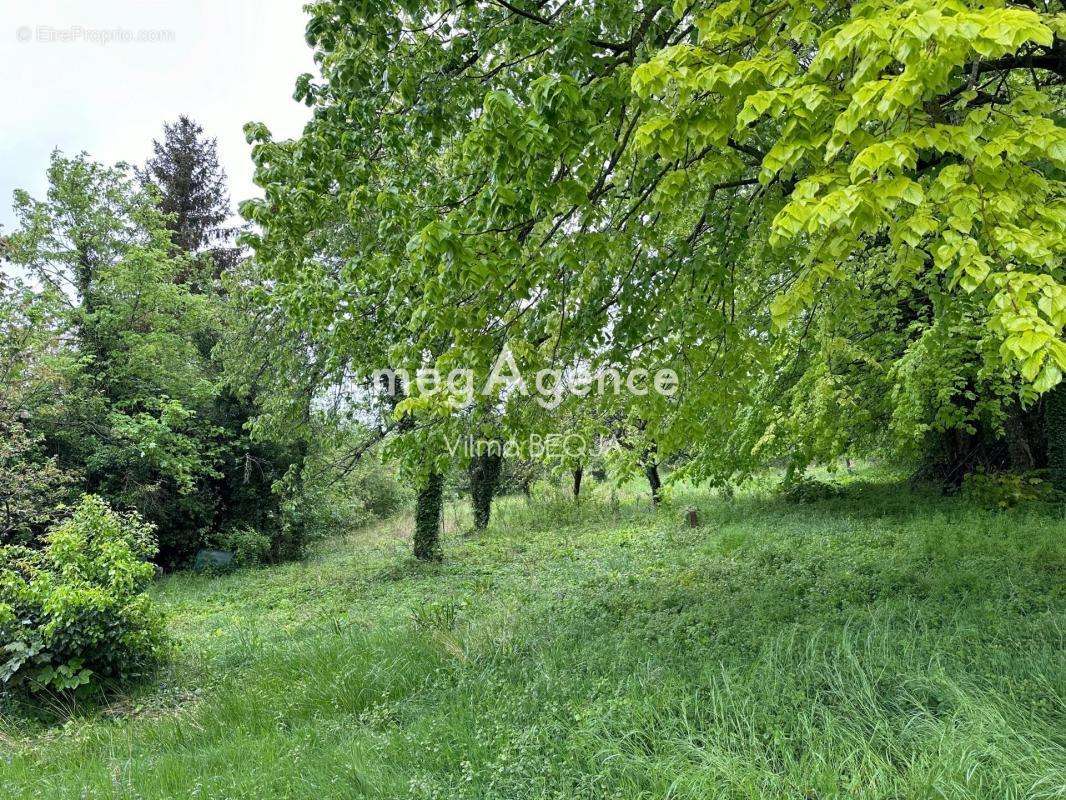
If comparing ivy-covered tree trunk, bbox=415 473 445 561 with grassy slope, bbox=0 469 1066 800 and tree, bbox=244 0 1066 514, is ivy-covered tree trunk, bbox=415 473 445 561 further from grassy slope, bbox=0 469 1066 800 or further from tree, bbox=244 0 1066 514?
tree, bbox=244 0 1066 514

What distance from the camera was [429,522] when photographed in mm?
11086

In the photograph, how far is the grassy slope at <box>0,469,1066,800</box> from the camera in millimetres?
2508

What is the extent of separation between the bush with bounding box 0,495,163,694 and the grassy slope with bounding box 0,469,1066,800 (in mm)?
501

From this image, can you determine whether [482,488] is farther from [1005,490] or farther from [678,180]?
[678,180]

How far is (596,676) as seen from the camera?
3627 millimetres

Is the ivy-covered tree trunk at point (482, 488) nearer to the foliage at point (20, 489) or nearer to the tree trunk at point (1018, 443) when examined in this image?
the foliage at point (20, 489)

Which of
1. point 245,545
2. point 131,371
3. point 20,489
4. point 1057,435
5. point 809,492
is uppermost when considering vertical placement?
point 131,371

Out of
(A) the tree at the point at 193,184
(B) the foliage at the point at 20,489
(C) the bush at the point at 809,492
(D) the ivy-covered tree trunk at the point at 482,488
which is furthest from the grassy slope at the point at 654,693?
(A) the tree at the point at 193,184

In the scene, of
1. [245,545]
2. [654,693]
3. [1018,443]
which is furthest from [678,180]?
[245,545]

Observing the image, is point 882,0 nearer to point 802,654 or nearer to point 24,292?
point 802,654

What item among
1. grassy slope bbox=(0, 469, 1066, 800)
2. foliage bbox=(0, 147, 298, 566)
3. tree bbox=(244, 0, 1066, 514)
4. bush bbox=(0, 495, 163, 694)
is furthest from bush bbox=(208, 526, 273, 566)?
tree bbox=(244, 0, 1066, 514)

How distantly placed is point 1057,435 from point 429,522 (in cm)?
971

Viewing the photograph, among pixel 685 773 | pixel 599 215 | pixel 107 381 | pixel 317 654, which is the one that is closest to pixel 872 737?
pixel 685 773

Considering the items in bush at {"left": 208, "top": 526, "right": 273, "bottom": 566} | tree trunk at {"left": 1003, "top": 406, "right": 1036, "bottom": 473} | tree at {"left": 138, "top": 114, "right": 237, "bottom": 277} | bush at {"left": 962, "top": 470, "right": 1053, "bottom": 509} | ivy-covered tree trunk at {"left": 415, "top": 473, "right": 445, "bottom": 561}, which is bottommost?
bush at {"left": 208, "top": 526, "right": 273, "bottom": 566}
